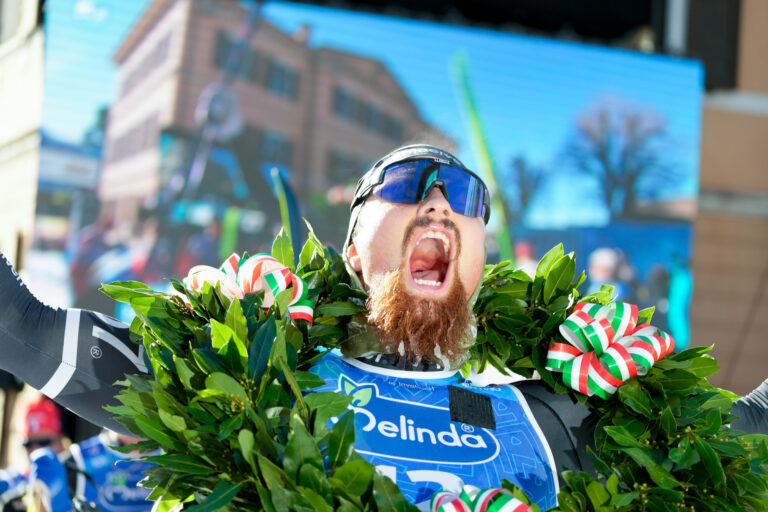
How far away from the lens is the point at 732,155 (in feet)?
32.9

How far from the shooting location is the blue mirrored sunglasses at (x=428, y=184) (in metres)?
2.11

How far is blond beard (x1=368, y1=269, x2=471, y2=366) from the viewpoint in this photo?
203 centimetres

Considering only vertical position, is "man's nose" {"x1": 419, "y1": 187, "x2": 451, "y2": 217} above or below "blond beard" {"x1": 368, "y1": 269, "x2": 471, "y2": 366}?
above

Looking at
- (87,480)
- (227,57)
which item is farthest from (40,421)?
(227,57)

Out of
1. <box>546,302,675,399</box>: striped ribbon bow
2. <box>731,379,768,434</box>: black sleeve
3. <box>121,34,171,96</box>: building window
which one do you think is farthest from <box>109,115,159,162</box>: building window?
<box>731,379,768,434</box>: black sleeve

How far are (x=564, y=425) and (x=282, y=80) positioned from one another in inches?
232

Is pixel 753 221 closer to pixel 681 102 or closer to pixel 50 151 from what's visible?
pixel 681 102

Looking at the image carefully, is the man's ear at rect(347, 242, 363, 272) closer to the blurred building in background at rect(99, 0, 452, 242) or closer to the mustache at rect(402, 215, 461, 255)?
the mustache at rect(402, 215, 461, 255)

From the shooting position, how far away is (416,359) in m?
2.07

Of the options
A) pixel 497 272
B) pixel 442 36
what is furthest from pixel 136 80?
pixel 497 272

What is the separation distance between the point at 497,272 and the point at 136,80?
528 centimetres

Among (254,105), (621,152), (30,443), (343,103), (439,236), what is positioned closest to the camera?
(439,236)

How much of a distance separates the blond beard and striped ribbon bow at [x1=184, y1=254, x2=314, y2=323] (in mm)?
200

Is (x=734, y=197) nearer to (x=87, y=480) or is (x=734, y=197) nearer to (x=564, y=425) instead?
(x=87, y=480)
